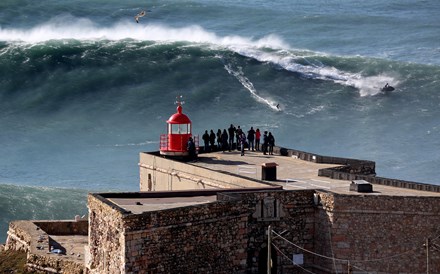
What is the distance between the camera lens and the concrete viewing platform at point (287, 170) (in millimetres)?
40688

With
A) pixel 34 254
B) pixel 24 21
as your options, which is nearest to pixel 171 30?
pixel 24 21

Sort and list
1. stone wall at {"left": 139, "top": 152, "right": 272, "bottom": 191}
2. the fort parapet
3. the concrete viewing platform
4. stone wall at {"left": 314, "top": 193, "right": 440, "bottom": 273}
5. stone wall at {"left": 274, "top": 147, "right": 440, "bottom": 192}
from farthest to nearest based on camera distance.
Answer: 1. stone wall at {"left": 139, "top": 152, "right": 272, "bottom": 191}
2. stone wall at {"left": 274, "top": 147, "right": 440, "bottom": 192}
3. the concrete viewing platform
4. stone wall at {"left": 314, "top": 193, "right": 440, "bottom": 273}
5. the fort parapet

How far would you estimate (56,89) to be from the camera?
8056 centimetres

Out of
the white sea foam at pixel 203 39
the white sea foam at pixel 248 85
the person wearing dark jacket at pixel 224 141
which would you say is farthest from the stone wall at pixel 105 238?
the white sea foam at pixel 203 39

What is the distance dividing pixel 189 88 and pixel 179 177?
33.5 meters

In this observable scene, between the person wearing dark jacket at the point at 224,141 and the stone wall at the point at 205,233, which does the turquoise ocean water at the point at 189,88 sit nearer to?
the person wearing dark jacket at the point at 224,141

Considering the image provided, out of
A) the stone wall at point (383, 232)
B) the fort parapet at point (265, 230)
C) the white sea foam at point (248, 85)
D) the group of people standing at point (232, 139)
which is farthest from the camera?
the white sea foam at point (248, 85)

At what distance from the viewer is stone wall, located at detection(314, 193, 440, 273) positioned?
37781 millimetres

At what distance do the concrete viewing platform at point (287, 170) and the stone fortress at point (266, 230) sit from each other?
0.13m

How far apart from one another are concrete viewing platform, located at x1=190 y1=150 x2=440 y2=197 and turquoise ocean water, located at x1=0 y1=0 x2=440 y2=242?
10729 millimetres

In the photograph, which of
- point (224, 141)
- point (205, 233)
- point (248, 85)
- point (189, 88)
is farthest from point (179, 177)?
point (248, 85)

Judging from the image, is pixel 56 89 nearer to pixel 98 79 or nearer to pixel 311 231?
pixel 98 79

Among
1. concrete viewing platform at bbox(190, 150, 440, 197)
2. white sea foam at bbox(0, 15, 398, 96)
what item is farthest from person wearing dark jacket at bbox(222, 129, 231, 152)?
white sea foam at bbox(0, 15, 398, 96)

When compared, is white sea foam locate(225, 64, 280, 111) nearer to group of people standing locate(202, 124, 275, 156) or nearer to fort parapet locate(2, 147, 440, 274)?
group of people standing locate(202, 124, 275, 156)
